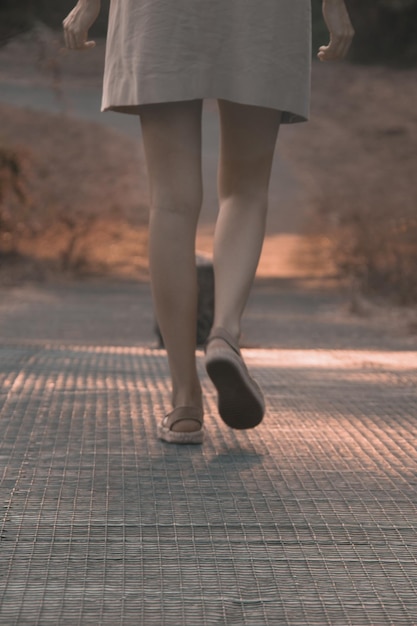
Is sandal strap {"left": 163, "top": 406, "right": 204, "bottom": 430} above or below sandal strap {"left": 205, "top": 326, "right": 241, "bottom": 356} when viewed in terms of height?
below

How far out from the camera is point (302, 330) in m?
9.51

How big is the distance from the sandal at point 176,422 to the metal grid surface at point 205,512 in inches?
1.0

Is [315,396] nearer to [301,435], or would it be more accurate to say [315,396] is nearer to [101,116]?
[301,435]

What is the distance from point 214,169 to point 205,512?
16429 millimetres

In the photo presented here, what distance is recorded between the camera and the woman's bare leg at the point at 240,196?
262cm

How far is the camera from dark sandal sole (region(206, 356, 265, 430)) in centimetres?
238

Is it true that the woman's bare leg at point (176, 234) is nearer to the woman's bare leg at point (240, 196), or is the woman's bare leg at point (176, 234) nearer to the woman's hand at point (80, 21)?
the woman's bare leg at point (240, 196)

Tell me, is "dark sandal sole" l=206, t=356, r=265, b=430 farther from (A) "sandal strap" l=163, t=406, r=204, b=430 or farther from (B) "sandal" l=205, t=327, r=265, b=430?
(A) "sandal strap" l=163, t=406, r=204, b=430

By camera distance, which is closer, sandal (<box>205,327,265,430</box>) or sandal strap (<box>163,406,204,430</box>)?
sandal (<box>205,327,265,430</box>)

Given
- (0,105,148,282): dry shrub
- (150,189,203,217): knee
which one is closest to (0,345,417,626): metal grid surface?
(150,189,203,217): knee

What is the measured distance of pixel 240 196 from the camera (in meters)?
2.68

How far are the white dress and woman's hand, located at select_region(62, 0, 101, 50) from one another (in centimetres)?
17

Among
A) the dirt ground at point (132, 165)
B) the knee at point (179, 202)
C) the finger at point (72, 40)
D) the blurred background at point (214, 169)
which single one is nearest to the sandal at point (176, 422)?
the knee at point (179, 202)

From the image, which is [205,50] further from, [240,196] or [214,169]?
[214,169]
